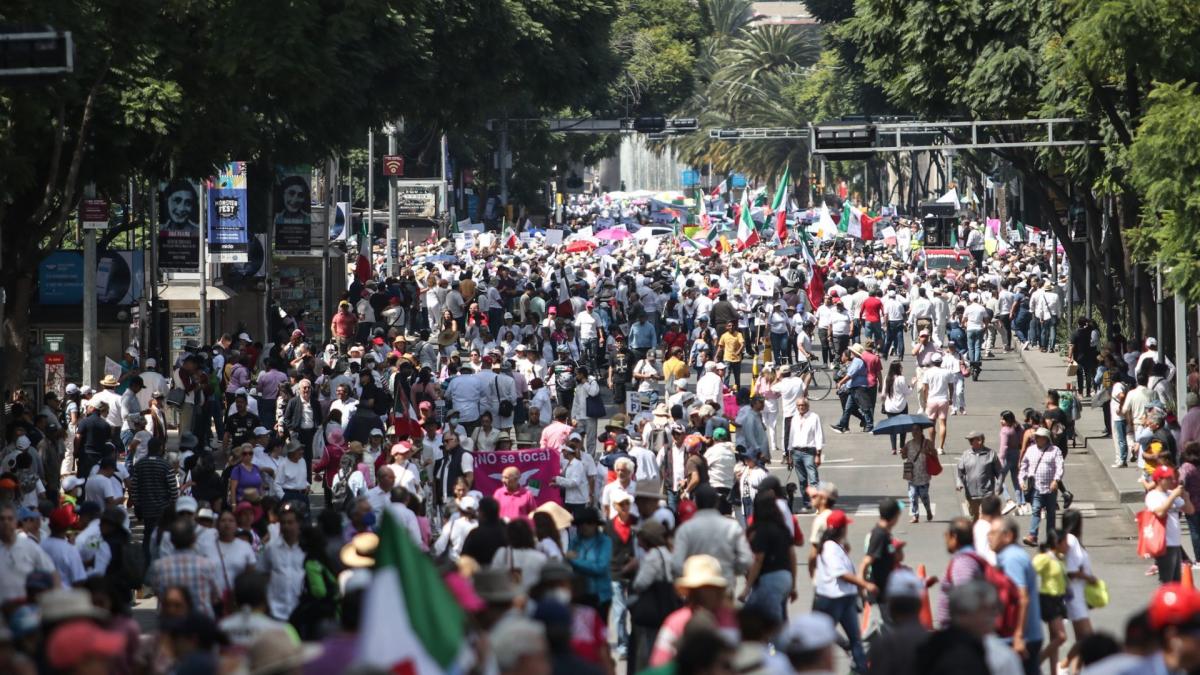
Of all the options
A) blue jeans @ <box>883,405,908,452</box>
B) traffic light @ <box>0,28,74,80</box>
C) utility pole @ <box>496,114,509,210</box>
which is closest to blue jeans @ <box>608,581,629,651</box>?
traffic light @ <box>0,28,74,80</box>

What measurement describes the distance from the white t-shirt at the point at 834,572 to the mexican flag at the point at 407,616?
5.94 meters

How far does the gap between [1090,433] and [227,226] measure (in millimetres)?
13554

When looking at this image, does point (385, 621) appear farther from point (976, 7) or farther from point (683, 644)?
point (976, 7)

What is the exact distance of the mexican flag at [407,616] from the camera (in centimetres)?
741

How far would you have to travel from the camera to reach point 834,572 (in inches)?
546

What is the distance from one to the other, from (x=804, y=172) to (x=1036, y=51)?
93964 millimetres

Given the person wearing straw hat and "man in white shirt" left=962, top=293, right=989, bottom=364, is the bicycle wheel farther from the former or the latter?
the person wearing straw hat

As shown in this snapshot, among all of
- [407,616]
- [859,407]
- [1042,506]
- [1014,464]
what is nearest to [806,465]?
[1014,464]

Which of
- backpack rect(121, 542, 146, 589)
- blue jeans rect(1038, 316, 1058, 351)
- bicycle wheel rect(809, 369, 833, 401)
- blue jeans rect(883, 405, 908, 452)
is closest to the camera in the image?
backpack rect(121, 542, 146, 589)

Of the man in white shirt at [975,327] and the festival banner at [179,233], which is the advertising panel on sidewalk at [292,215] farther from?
the man in white shirt at [975,327]

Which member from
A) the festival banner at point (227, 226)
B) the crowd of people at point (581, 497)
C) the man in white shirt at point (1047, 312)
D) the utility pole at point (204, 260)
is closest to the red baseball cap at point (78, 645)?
the crowd of people at point (581, 497)

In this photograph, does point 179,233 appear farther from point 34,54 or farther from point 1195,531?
point 1195,531

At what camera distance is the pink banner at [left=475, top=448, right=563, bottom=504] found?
1947cm

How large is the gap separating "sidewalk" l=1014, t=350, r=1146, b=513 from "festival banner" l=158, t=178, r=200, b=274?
40.3 feet
